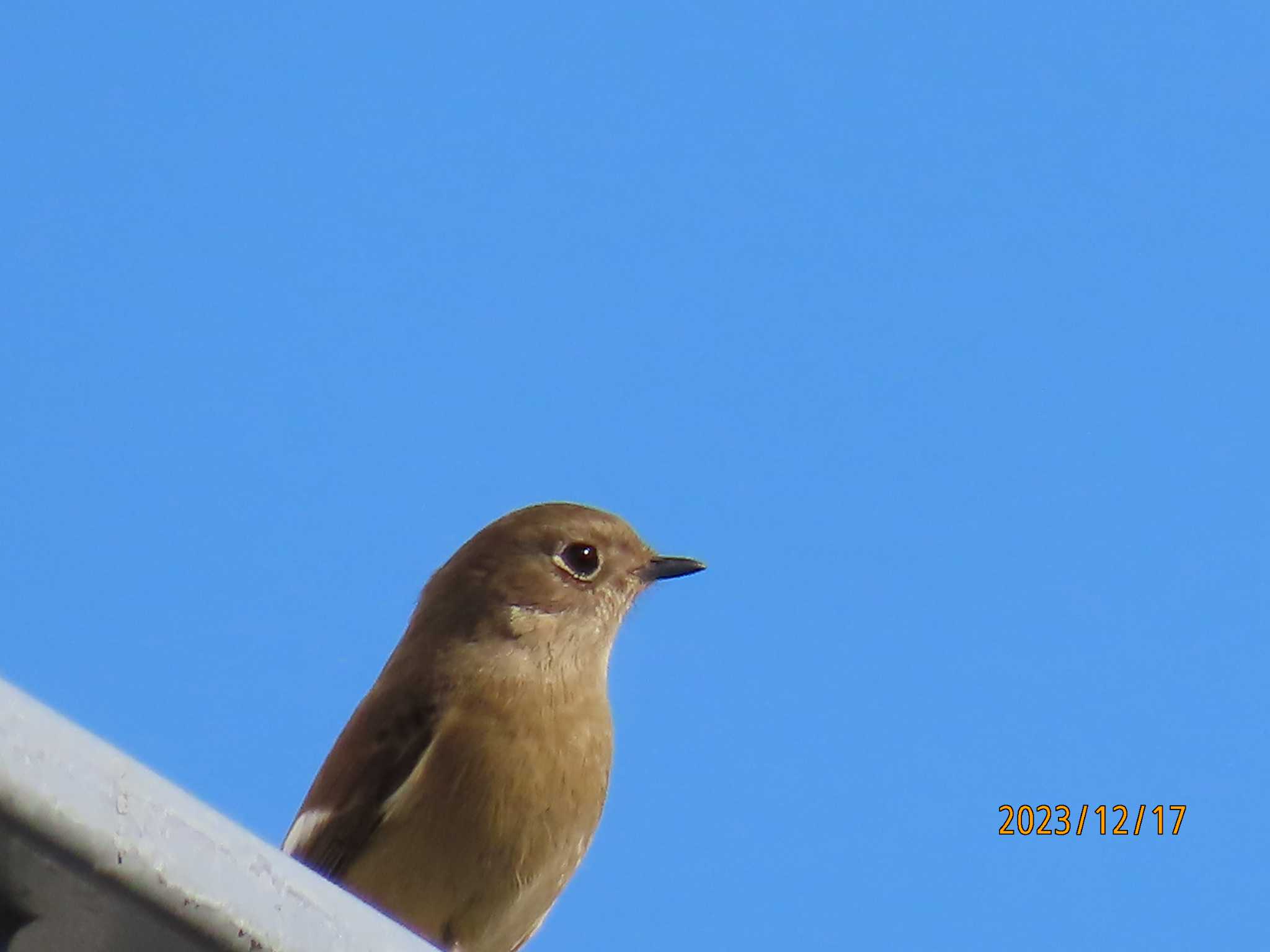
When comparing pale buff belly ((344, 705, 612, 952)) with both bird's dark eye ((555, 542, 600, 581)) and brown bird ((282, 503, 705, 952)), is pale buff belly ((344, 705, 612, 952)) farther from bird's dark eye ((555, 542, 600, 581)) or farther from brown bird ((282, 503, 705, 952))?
bird's dark eye ((555, 542, 600, 581))

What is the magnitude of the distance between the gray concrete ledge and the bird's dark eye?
4.39 meters

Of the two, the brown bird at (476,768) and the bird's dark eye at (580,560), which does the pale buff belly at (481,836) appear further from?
the bird's dark eye at (580,560)

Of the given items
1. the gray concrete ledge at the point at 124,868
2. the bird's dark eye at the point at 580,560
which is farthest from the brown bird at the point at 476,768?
the gray concrete ledge at the point at 124,868

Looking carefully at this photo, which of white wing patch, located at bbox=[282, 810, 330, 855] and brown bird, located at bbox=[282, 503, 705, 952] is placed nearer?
brown bird, located at bbox=[282, 503, 705, 952]

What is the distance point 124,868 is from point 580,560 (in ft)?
15.6

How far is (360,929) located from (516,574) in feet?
13.9

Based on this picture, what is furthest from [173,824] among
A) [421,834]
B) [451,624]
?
[451,624]

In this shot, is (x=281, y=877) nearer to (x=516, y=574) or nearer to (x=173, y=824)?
(x=173, y=824)

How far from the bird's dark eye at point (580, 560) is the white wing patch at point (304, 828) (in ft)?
4.65

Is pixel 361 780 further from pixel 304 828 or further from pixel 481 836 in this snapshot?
pixel 481 836

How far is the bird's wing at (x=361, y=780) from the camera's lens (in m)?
5.66

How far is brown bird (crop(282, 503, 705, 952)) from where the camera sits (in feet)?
17.9

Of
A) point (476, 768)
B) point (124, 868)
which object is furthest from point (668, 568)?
point (124, 868)

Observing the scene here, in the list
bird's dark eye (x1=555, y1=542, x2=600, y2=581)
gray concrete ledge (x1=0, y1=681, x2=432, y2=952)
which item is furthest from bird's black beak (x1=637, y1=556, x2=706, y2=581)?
gray concrete ledge (x1=0, y1=681, x2=432, y2=952)
